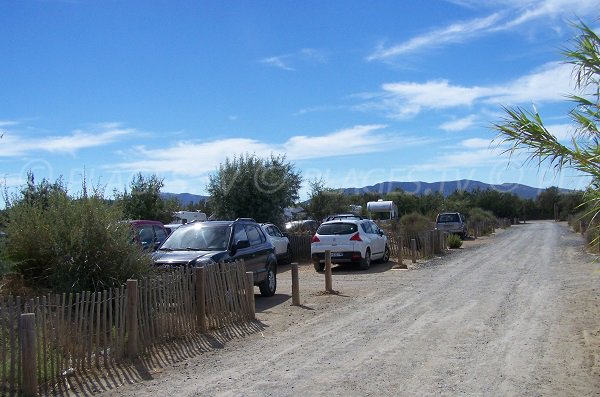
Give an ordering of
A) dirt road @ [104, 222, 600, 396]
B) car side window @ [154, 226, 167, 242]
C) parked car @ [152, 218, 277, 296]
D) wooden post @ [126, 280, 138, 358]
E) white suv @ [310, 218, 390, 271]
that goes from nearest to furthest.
Answer: dirt road @ [104, 222, 600, 396]
wooden post @ [126, 280, 138, 358]
parked car @ [152, 218, 277, 296]
car side window @ [154, 226, 167, 242]
white suv @ [310, 218, 390, 271]

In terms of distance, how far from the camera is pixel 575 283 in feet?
46.7

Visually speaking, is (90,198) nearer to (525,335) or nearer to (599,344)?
(525,335)

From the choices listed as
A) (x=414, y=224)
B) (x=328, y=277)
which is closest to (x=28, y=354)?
(x=328, y=277)

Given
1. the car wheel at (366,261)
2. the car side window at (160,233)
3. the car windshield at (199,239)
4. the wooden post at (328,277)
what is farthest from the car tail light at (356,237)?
the car windshield at (199,239)

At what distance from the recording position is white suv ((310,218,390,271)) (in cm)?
1958

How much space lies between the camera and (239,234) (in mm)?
12703

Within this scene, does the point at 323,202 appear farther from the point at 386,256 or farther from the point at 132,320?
the point at 132,320

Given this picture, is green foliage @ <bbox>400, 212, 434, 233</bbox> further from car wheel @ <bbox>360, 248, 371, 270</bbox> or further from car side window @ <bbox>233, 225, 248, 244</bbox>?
car side window @ <bbox>233, 225, 248, 244</bbox>

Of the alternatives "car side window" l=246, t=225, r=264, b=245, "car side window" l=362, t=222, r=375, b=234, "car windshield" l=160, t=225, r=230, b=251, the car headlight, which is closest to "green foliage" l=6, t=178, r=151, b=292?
the car headlight

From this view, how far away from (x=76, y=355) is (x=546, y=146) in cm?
569

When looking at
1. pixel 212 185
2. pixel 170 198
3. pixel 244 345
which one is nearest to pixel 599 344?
pixel 244 345

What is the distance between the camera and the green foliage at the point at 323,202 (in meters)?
35.5

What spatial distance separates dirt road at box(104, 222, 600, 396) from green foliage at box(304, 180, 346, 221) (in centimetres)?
2096

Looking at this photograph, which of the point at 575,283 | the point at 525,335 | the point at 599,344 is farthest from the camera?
the point at 575,283
